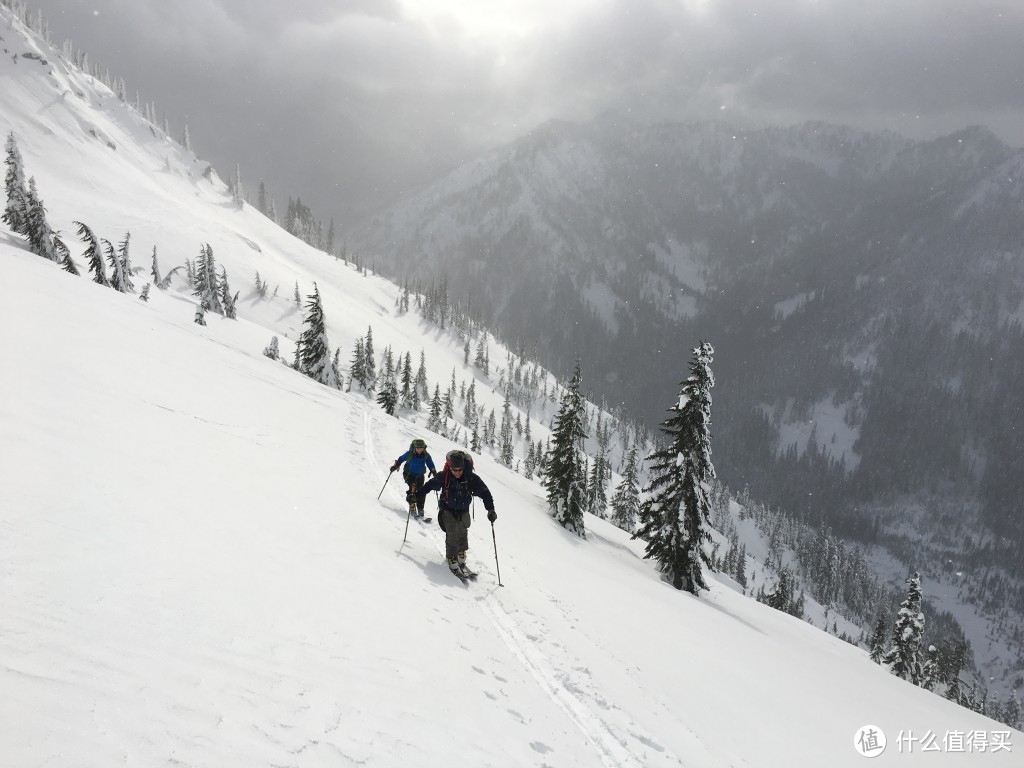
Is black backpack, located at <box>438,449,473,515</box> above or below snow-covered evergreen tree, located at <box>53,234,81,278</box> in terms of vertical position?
below

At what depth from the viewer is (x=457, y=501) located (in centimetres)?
1067

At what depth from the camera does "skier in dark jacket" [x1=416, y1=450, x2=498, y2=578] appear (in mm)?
10617

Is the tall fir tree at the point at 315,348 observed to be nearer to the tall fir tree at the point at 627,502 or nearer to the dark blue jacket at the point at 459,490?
the dark blue jacket at the point at 459,490

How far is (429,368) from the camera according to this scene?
15938 centimetres

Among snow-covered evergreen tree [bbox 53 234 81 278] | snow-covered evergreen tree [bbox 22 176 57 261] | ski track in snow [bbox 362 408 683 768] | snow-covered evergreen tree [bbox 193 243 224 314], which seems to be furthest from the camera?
Answer: snow-covered evergreen tree [bbox 193 243 224 314]

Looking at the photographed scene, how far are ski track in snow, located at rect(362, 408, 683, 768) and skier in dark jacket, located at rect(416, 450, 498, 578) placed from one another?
1136 millimetres

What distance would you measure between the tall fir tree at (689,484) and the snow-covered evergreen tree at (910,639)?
960 inches

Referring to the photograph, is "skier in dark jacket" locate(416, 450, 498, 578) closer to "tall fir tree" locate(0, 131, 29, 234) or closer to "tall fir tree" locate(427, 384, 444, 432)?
"tall fir tree" locate(0, 131, 29, 234)

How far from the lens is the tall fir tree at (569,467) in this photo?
3031 centimetres

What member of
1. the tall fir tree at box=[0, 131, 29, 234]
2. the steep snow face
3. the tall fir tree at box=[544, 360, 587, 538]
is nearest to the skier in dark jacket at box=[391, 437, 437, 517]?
the steep snow face

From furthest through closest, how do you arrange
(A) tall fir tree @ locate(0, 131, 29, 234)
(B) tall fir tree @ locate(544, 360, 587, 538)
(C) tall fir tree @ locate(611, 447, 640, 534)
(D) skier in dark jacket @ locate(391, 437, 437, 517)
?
(C) tall fir tree @ locate(611, 447, 640, 534) < (A) tall fir tree @ locate(0, 131, 29, 234) < (B) tall fir tree @ locate(544, 360, 587, 538) < (D) skier in dark jacket @ locate(391, 437, 437, 517)

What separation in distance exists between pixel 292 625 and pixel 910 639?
5119cm

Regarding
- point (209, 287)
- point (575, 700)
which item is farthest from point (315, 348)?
point (575, 700)

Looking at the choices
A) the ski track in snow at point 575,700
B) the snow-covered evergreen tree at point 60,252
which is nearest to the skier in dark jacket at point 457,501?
the ski track in snow at point 575,700
